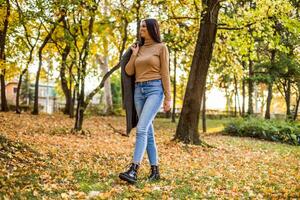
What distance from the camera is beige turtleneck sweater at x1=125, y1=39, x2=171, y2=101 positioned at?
5465 millimetres

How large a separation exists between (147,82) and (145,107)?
33 centimetres

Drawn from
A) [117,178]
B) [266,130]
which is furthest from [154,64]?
[266,130]

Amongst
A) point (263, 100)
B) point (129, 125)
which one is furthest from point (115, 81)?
point (129, 125)

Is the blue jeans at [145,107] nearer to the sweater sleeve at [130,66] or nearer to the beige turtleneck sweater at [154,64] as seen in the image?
the beige turtleneck sweater at [154,64]

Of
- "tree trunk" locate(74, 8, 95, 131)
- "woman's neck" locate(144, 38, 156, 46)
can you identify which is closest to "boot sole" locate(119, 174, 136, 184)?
"woman's neck" locate(144, 38, 156, 46)

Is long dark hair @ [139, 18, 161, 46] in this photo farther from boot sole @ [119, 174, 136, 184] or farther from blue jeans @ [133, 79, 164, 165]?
boot sole @ [119, 174, 136, 184]

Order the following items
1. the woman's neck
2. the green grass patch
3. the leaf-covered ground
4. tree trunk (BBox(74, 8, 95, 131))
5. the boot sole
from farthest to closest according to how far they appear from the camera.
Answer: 1. the green grass patch
2. tree trunk (BBox(74, 8, 95, 131))
3. the woman's neck
4. the boot sole
5. the leaf-covered ground

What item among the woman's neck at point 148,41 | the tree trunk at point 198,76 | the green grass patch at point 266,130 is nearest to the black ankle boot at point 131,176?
the woman's neck at point 148,41

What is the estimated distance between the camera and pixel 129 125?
5754 millimetres

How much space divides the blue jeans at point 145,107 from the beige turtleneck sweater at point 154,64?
0.07 metres

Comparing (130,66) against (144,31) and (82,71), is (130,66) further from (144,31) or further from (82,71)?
(82,71)

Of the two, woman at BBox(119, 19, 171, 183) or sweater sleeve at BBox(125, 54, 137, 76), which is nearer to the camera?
woman at BBox(119, 19, 171, 183)

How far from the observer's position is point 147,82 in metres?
5.50

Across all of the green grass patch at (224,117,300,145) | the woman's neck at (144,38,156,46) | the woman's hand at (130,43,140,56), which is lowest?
the green grass patch at (224,117,300,145)
